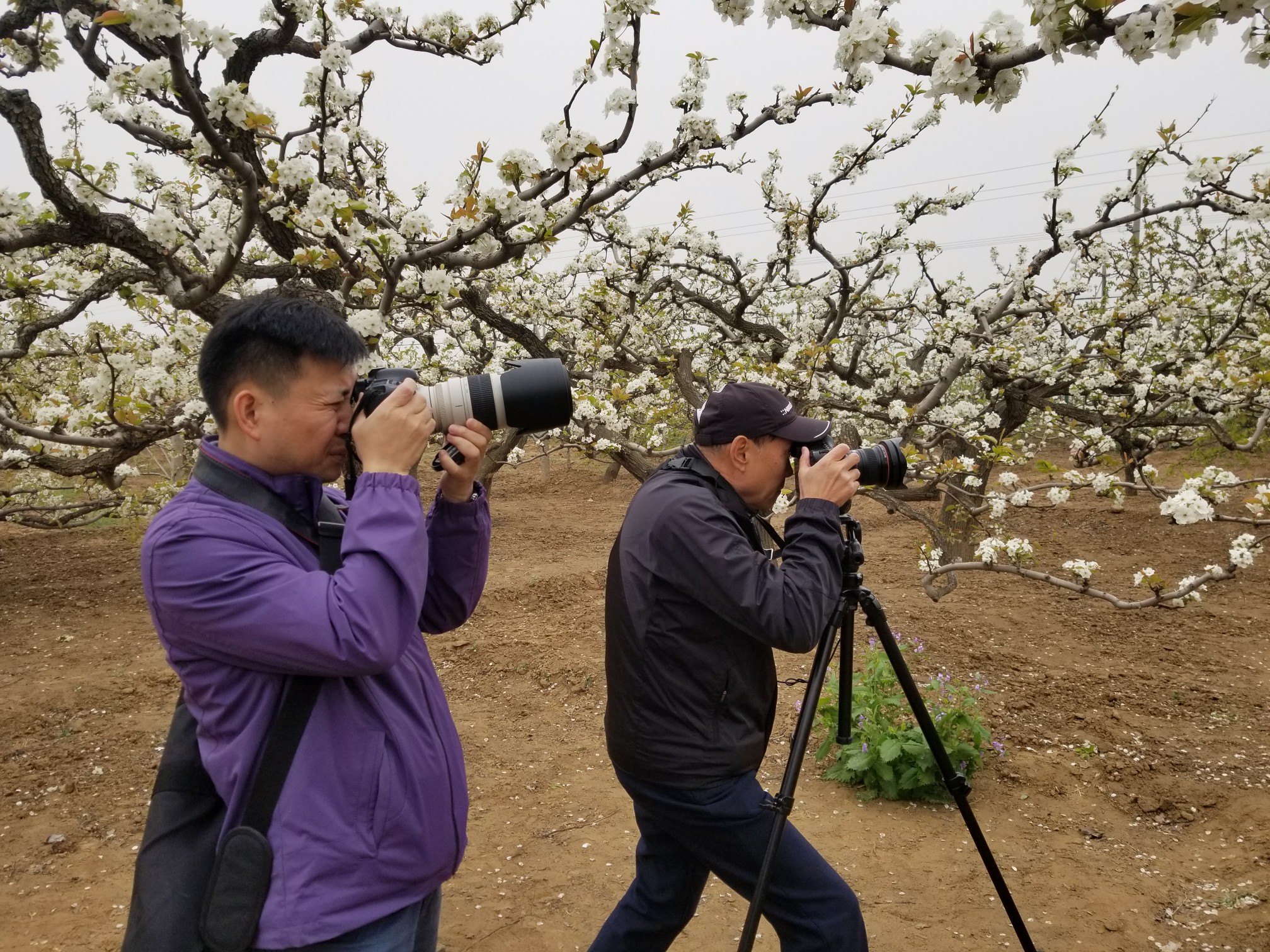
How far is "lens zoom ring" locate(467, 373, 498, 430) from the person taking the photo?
152cm

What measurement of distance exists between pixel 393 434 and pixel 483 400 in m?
0.25

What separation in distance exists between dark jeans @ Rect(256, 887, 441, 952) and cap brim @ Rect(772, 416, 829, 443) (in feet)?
4.00

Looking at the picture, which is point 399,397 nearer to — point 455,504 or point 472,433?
point 472,433

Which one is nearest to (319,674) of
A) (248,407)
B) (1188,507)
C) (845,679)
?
(248,407)

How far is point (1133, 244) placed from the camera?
23.2ft

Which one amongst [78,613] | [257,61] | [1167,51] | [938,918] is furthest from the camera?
[78,613]

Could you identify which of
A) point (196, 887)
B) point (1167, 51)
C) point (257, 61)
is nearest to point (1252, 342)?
point (1167, 51)

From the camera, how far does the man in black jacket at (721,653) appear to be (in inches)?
68.8

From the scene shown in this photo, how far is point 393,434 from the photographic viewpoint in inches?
51.7

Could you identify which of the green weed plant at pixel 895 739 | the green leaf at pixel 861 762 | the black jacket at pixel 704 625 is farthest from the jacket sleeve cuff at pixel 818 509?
the green leaf at pixel 861 762

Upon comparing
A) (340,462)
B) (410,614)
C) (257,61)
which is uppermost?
(257,61)

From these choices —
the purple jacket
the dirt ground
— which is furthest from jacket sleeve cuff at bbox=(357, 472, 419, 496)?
the dirt ground

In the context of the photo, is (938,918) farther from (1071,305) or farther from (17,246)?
(1071,305)

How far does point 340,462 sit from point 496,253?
86.7 inches
